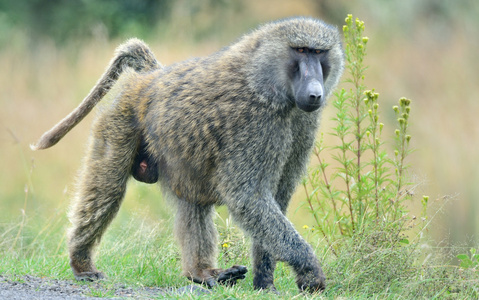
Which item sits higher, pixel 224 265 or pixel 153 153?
pixel 153 153

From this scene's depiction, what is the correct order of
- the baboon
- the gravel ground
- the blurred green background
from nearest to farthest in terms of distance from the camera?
1. the gravel ground
2. the baboon
3. the blurred green background

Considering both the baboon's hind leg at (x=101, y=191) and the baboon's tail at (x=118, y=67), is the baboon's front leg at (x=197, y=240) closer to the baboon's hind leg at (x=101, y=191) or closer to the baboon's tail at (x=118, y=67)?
the baboon's hind leg at (x=101, y=191)

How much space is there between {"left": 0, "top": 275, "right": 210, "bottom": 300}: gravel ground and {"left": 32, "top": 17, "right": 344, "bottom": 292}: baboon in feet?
0.92

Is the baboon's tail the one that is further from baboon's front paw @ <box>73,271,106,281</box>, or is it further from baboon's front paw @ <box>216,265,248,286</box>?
baboon's front paw @ <box>216,265,248,286</box>

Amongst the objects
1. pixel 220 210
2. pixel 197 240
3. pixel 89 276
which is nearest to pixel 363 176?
pixel 197 240

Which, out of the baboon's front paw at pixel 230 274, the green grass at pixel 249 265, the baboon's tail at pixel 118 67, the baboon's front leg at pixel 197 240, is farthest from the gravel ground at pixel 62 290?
the baboon's tail at pixel 118 67

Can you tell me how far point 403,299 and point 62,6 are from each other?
1182 centimetres

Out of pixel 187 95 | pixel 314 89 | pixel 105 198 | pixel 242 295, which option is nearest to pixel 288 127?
pixel 314 89

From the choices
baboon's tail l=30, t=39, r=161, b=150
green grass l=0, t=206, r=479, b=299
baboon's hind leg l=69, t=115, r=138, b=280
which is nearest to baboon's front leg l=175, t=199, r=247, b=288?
green grass l=0, t=206, r=479, b=299

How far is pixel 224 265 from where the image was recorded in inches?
205

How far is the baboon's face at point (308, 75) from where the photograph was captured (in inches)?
158

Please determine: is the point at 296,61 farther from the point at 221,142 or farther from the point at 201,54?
the point at 201,54

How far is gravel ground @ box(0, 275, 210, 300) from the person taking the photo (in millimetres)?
3986

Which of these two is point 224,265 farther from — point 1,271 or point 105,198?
point 1,271
